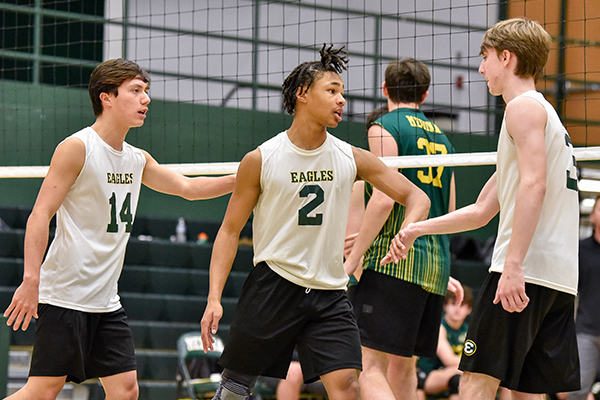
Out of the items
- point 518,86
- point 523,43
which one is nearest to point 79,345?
point 518,86

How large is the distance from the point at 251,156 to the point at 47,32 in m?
8.50

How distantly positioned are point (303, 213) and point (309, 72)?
2.22 ft

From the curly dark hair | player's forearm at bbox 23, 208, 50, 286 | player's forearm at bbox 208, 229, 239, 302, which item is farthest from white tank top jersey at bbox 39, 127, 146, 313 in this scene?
the curly dark hair

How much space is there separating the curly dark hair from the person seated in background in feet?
12.9

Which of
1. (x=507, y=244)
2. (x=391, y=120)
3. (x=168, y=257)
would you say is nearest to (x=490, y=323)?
(x=507, y=244)

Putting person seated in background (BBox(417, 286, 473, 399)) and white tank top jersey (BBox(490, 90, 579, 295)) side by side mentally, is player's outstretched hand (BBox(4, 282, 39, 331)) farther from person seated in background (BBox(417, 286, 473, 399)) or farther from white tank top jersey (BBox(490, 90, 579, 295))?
person seated in background (BBox(417, 286, 473, 399))

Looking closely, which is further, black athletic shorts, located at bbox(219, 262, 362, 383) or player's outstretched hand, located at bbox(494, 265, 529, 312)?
black athletic shorts, located at bbox(219, 262, 362, 383)

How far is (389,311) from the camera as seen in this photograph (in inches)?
168

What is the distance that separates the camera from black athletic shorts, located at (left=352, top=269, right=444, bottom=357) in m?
4.25

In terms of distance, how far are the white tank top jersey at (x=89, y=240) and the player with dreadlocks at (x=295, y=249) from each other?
2.09 feet

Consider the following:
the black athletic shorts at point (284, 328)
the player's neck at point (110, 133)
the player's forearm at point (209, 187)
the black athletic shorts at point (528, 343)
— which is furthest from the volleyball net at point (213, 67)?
the black athletic shorts at point (528, 343)

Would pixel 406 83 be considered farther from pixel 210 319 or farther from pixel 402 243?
pixel 210 319

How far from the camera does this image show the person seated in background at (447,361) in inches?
294

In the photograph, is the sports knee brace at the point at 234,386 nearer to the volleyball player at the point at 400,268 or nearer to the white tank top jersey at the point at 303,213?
the white tank top jersey at the point at 303,213
